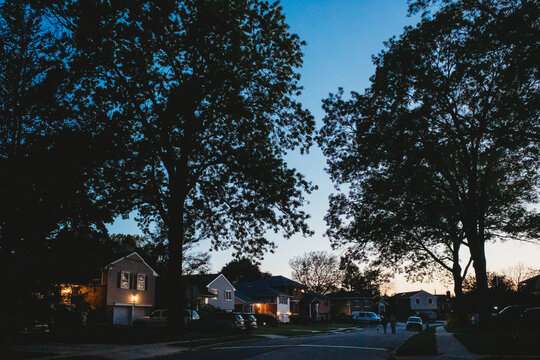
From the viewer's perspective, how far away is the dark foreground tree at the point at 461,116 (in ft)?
45.4

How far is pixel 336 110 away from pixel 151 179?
10923mm

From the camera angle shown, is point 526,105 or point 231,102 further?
point 231,102

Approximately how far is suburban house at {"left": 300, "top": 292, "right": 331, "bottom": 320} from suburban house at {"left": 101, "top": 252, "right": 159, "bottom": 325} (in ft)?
124

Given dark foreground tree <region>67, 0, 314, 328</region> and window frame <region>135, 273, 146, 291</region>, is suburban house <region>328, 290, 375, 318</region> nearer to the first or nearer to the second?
window frame <region>135, 273, 146, 291</region>

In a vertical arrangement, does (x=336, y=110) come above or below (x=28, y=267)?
above

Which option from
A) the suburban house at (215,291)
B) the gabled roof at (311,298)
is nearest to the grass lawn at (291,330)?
the suburban house at (215,291)

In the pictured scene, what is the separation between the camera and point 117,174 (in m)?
22.6

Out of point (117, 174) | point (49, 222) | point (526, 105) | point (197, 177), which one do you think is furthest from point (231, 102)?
point (526, 105)

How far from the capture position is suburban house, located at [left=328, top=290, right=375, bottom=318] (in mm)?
93688

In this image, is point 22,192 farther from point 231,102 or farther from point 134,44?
point 231,102

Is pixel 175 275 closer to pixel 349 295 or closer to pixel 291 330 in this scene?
pixel 291 330

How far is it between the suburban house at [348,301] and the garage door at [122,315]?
59.2 meters

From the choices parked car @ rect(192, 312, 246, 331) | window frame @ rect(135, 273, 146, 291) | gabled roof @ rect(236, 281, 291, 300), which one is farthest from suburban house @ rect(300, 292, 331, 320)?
parked car @ rect(192, 312, 246, 331)

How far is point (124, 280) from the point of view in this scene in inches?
1646
